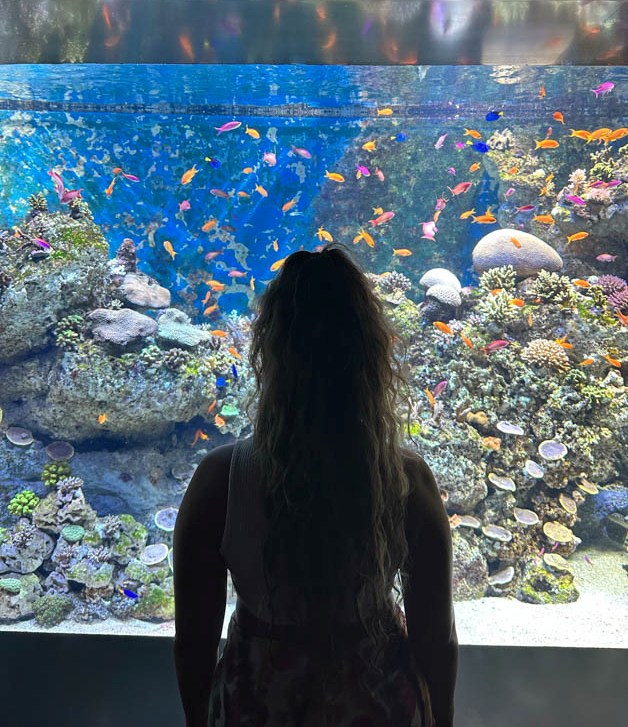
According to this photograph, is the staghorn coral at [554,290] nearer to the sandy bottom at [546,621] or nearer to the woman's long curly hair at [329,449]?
the sandy bottom at [546,621]

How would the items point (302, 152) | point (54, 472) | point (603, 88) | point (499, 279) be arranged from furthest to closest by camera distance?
1. point (302, 152)
2. point (603, 88)
3. point (499, 279)
4. point (54, 472)

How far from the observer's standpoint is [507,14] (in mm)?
2445

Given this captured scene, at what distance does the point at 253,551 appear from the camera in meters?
1.08

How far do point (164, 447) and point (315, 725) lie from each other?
196 inches

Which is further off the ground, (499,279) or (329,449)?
(499,279)

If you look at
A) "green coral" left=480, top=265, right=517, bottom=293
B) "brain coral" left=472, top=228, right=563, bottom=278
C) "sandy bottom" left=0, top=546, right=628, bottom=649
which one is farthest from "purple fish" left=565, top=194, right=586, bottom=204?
"sandy bottom" left=0, top=546, right=628, bottom=649

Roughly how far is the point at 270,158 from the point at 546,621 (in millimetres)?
8634

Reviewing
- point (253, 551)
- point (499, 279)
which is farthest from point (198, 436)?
point (253, 551)

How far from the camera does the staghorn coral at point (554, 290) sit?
18.2ft

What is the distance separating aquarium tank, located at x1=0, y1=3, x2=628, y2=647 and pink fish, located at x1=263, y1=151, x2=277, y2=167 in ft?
2.26

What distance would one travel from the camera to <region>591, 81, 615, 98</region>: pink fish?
645 cm

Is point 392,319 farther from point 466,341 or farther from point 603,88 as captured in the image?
point 603,88

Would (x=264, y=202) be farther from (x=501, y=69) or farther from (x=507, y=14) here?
(x=507, y=14)

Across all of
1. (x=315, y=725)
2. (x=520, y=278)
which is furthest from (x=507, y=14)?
(x=520, y=278)
